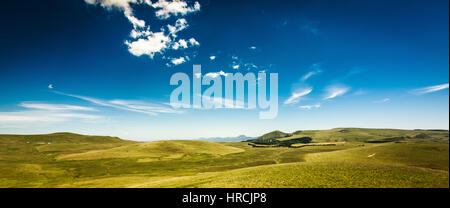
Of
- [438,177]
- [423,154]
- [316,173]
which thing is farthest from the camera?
[423,154]
